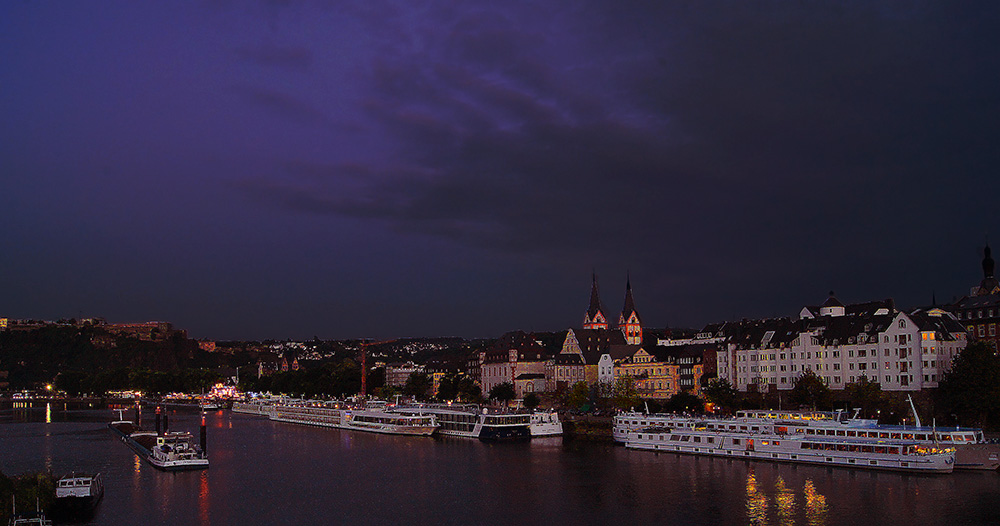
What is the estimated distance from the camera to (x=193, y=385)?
199250 mm

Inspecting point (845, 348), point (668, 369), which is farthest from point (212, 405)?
point (845, 348)

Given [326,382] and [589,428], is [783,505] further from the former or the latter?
[326,382]

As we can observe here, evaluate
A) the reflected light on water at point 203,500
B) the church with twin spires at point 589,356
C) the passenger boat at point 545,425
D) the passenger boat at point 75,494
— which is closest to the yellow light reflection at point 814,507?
the reflected light on water at point 203,500

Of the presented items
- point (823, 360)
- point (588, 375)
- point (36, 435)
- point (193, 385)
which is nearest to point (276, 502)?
point (823, 360)

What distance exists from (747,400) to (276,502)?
50.5 m

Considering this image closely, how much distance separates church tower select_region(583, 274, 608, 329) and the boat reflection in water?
99536 millimetres

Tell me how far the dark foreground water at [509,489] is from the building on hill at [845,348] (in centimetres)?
1967

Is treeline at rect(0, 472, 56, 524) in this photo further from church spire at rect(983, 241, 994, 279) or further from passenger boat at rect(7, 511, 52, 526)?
church spire at rect(983, 241, 994, 279)

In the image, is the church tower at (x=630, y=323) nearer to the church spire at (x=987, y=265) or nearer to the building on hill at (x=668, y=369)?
the building on hill at (x=668, y=369)

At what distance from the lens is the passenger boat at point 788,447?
52000 mm

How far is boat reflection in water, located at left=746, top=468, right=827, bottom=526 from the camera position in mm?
39438

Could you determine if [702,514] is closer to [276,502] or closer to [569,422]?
[276,502]

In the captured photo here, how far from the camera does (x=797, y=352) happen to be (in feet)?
267

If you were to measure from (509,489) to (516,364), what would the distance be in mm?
78086
